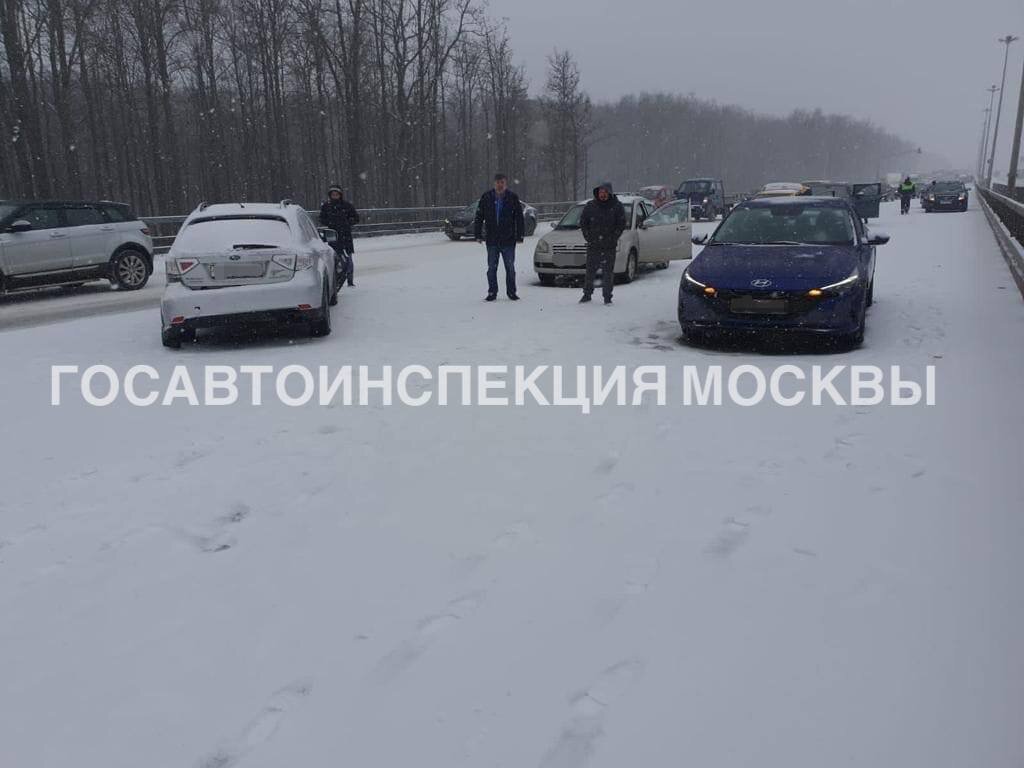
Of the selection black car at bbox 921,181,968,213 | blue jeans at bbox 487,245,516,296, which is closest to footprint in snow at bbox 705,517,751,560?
blue jeans at bbox 487,245,516,296

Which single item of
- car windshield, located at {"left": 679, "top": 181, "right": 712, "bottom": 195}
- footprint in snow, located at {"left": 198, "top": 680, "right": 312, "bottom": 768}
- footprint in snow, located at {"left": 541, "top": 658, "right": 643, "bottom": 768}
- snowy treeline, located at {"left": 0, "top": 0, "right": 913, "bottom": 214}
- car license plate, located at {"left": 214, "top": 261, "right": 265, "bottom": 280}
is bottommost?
footprint in snow, located at {"left": 198, "top": 680, "right": 312, "bottom": 768}

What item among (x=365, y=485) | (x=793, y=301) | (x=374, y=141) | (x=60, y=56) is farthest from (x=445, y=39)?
(x=365, y=485)

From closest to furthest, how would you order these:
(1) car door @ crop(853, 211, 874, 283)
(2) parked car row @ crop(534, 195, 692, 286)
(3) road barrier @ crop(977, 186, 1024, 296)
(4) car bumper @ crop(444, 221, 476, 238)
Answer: (1) car door @ crop(853, 211, 874, 283)
(3) road barrier @ crop(977, 186, 1024, 296)
(2) parked car row @ crop(534, 195, 692, 286)
(4) car bumper @ crop(444, 221, 476, 238)

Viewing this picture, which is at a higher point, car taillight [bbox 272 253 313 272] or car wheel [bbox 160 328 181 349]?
car taillight [bbox 272 253 313 272]

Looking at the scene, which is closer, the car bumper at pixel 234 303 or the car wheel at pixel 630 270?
the car bumper at pixel 234 303

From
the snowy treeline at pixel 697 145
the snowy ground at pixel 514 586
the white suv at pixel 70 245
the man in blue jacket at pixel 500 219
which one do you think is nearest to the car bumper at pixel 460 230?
the white suv at pixel 70 245

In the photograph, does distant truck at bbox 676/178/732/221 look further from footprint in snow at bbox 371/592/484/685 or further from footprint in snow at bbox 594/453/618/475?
footprint in snow at bbox 371/592/484/685

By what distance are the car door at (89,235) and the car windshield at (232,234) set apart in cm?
607

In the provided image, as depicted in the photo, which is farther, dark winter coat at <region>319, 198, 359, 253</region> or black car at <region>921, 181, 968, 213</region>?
black car at <region>921, 181, 968, 213</region>

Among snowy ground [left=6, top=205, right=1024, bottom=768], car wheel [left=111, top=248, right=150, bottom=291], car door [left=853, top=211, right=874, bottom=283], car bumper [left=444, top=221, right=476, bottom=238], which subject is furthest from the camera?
car bumper [left=444, top=221, right=476, bottom=238]

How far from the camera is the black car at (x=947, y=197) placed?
40.0m

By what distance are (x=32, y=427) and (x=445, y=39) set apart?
38406mm

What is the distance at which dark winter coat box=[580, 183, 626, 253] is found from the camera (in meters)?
11.9

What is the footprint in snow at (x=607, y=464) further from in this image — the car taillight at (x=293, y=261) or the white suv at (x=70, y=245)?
the white suv at (x=70, y=245)
